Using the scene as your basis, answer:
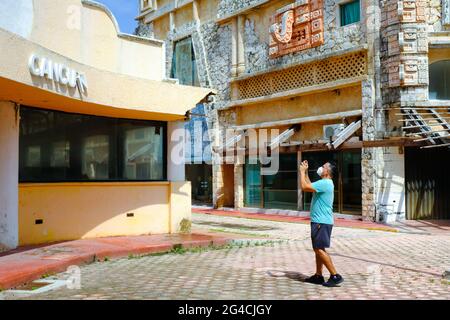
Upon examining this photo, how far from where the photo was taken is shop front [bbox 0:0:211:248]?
930cm

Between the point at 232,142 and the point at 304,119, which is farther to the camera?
the point at 232,142

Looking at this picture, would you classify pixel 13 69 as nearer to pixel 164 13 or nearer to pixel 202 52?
pixel 202 52

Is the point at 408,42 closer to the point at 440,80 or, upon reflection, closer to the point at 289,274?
the point at 440,80

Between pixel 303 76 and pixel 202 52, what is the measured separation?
7182 mm

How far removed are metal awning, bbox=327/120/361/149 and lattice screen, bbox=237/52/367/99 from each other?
1840mm

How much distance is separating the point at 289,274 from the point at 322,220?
1.41 meters

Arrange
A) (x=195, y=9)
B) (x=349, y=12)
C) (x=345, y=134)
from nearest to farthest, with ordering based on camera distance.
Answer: (x=345, y=134) < (x=349, y=12) < (x=195, y=9)

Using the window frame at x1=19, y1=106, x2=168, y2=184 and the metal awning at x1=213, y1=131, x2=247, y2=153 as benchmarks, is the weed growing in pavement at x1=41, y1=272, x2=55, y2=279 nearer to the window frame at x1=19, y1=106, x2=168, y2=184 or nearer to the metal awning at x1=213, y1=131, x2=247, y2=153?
the window frame at x1=19, y1=106, x2=168, y2=184

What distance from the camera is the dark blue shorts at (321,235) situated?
711cm

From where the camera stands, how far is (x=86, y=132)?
38.4 ft

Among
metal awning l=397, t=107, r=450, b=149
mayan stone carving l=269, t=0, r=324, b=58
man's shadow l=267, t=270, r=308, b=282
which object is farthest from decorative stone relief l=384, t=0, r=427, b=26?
man's shadow l=267, t=270, r=308, b=282

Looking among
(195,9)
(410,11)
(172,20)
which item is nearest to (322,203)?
(410,11)

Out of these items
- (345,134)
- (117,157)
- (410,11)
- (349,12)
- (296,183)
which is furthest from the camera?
(296,183)
